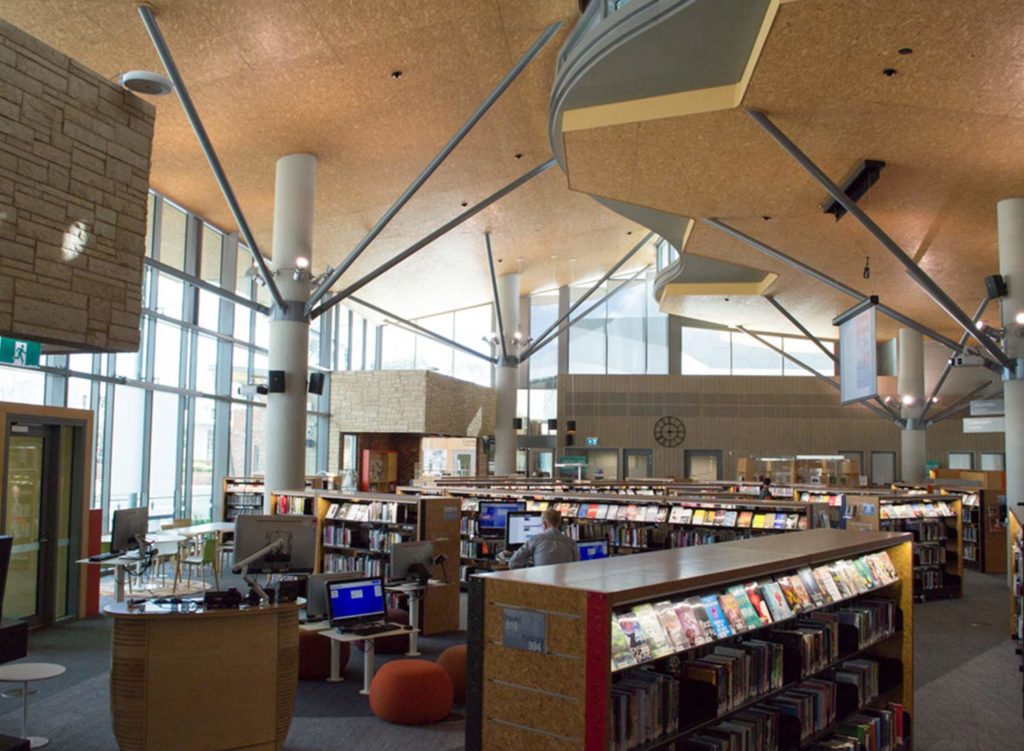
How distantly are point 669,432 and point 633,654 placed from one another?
2432 centimetres

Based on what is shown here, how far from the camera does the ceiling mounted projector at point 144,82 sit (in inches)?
Answer: 230

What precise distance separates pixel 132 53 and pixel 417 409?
13014 mm

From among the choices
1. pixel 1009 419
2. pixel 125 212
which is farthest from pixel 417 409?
pixel 125 212

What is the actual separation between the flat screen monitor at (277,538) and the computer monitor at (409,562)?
1.38 meters

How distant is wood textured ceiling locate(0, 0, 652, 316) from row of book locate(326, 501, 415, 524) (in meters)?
5.60

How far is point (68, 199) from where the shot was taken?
545cm

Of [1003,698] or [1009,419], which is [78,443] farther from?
[1009,419]

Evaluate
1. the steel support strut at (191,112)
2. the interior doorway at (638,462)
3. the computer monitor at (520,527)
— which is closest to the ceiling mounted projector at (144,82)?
the steel support strut at (191,112)

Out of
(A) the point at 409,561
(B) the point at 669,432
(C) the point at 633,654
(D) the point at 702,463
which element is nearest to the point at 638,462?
(B) the point at 669,432

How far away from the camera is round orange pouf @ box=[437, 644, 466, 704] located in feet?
21.1

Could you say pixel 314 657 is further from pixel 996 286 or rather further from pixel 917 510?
pixel 996 286

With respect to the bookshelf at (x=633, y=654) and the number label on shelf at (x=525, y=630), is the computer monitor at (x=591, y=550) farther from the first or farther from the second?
the number label on shelf at (x=525, y=630)

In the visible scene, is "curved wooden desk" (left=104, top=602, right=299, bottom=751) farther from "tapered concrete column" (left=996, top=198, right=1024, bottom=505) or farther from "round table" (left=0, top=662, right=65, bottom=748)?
"tapered concrete column" (left=996, top=198, right=1024, bottom=505)

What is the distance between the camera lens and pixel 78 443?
382 inches
